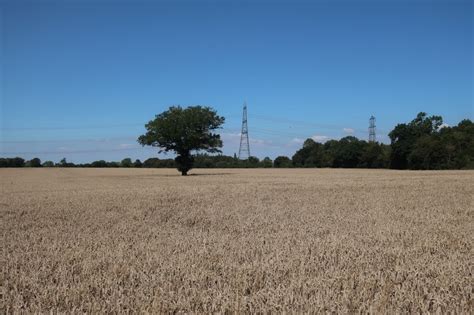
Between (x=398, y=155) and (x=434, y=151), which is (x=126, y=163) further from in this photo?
(x=434, y=151)

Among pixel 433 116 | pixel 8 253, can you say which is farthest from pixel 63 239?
pixel 433 116

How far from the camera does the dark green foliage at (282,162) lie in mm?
125475

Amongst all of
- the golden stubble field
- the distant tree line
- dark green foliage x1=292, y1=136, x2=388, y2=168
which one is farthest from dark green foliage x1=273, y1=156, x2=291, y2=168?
the golden stubble field

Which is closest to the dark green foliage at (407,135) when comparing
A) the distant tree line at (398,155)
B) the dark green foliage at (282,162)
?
the distant tree line at (398,155)

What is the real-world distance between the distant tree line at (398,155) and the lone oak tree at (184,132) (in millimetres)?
20370

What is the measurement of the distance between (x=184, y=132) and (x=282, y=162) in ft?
261

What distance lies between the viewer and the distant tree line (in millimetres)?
83188

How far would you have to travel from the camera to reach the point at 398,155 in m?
93.0

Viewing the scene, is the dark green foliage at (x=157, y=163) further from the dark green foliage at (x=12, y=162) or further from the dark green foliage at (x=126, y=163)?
the dark green foliage at (x=12, y=162)

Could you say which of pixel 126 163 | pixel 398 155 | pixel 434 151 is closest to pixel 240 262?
pixel 434 151

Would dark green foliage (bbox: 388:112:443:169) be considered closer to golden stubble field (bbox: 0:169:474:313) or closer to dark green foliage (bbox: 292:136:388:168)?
dark green foliage (bbox: 292:136:388:168)

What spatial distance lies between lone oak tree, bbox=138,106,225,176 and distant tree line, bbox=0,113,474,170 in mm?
20370

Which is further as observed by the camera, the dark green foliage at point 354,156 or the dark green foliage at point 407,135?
the dark green foliage at point 354,156

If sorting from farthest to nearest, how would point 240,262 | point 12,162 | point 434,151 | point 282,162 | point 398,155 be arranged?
point 282,162, point 12,162, point 398,155, point 434,151, point 240,262
